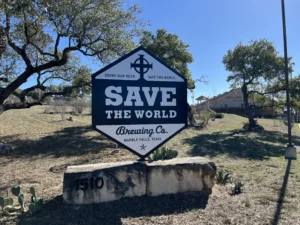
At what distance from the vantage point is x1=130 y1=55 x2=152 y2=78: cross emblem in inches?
189

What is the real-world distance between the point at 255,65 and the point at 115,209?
15.6 m

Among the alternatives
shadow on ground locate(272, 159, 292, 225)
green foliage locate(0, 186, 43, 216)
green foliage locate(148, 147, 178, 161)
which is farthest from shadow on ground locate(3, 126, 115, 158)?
shadow on ground locate(272, 159, 292, 225)

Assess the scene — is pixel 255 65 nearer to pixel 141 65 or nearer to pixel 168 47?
pixel 168 47

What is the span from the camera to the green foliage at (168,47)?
16.5 metres

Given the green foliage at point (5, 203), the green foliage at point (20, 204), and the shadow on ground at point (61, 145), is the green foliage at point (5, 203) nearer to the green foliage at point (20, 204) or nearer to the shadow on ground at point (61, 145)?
the green foliage at point (20, 204)

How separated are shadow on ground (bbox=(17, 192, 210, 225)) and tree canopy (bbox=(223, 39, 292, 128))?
14.5 metres

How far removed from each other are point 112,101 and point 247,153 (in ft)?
22.3

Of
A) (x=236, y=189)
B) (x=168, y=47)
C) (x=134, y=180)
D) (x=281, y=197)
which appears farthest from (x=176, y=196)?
(x=168, y=47)

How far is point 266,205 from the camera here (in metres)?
4.36

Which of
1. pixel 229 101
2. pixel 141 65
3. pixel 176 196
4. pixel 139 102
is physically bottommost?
pixel 176 196

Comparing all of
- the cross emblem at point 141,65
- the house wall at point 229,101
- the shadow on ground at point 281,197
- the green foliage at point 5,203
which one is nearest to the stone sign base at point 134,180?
the green foliage at point 5,203

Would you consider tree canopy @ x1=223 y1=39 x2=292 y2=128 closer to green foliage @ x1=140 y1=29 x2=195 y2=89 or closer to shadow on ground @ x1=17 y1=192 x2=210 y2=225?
green foliage @ x1=140 y1=29 x2=195 y2=89

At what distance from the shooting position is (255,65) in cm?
1727

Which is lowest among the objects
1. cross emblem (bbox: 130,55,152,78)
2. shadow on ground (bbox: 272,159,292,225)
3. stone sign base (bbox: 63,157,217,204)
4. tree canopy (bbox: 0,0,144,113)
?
shadow on ground (bbox: 272,159,292,225)
